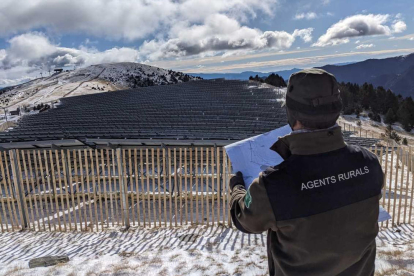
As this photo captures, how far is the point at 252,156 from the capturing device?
2373mm

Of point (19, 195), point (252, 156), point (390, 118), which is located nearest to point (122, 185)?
point (19, 195)

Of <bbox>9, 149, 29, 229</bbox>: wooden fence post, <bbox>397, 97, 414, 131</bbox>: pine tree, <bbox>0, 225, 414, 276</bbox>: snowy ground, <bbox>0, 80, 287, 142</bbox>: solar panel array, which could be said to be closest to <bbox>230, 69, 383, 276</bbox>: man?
<bbox>0, 225, 414, 276</bbox>: snowy ground

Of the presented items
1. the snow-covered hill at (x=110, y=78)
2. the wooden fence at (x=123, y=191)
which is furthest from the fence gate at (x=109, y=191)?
the snow-covered hill at (x=110, y=78)

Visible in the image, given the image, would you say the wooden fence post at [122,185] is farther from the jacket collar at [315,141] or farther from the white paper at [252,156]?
the jacket collar at [315,141]

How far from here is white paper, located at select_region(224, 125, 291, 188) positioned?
220 cm

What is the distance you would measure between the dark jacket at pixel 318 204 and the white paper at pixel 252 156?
512mm

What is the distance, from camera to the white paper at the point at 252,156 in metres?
2.20

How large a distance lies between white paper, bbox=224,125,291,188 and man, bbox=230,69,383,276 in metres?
0.53

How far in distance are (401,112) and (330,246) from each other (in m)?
47.5

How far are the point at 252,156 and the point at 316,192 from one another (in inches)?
34.5

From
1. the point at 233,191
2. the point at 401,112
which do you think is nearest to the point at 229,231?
the point at 233,191

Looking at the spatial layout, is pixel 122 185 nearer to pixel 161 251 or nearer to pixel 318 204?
pixel 161 251

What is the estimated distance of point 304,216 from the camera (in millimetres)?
1536

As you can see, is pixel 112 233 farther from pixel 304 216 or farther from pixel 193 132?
pixel 193 132
